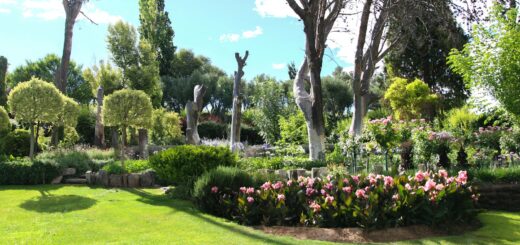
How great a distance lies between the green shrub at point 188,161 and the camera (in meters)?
9.25

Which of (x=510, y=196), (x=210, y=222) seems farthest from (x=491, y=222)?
(x=210, y=222)

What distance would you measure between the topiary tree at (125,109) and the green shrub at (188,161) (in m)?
2.70

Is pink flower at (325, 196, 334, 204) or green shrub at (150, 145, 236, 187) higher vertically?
green shrub at (150, 145, 236, 187)

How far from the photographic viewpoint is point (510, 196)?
26.6 feet

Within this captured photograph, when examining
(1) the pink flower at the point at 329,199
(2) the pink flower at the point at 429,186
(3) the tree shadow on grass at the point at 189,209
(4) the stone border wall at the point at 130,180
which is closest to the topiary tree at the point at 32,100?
(4) the stone border wall at the point at 130,180

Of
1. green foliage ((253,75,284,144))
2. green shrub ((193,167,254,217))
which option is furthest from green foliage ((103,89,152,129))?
green foliage ((253,75,284,144))

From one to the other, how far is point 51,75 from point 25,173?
32.4 meters

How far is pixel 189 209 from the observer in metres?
8.01

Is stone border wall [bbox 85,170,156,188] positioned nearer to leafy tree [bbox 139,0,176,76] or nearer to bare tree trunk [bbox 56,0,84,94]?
bare tree trunk [bbox 56,0,84,94]

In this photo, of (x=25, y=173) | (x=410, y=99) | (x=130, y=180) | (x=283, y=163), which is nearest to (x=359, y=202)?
(x=283, y=163)

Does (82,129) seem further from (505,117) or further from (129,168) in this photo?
(505,117)

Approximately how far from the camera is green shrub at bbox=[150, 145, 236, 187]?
30.3 feet

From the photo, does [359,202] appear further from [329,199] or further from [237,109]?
[237,109]

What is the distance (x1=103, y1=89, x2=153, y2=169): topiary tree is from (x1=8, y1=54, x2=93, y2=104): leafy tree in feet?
98.2
